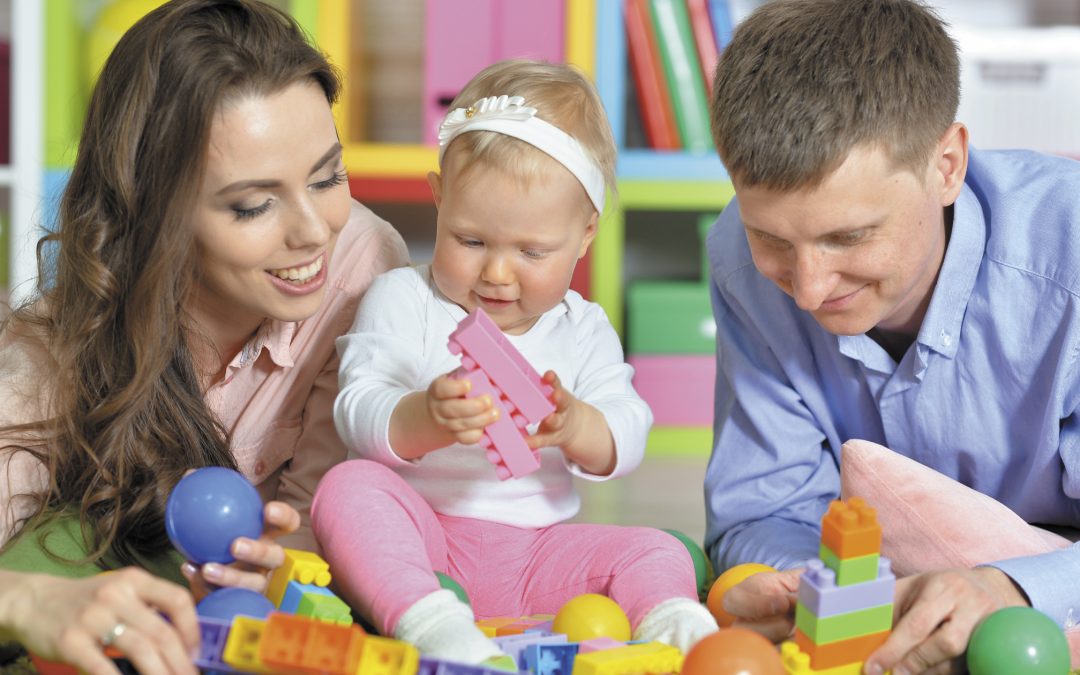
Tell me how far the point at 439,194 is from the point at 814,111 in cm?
41

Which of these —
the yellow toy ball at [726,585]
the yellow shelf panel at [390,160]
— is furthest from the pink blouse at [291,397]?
the yellow shelf panel at [390,160]

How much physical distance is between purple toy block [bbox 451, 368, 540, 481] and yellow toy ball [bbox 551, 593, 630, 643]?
5.3 inches

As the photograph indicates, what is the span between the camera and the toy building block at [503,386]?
108 cm

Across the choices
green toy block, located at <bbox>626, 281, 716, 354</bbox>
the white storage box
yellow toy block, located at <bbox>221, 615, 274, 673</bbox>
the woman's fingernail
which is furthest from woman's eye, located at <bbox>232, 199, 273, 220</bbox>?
the white storage box

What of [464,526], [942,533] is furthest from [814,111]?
[464,526]

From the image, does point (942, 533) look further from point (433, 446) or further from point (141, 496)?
point (141, 496)

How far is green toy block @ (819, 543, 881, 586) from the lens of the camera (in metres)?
0.97

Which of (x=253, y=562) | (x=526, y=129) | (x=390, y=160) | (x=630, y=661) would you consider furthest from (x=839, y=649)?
(x=390, y=160)

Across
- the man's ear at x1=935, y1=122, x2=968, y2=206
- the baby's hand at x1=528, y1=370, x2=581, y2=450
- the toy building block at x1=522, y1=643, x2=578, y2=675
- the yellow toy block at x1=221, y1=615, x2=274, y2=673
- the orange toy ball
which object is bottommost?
the toy building block at x1=522, y1=643, x2=578, y2=675

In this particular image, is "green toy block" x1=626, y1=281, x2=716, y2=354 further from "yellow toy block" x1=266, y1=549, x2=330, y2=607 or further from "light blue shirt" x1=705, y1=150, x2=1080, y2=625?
"yellow toy block" x1=266, y1=549, x2=330, y2=607

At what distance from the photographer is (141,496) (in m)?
1.27

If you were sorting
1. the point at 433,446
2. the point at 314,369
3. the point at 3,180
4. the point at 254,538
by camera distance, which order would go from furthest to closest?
the point at 3,180
the point at 314,369
the point at 433,446
the point at 254,538

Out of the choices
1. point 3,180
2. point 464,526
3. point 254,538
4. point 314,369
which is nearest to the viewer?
point 254,538

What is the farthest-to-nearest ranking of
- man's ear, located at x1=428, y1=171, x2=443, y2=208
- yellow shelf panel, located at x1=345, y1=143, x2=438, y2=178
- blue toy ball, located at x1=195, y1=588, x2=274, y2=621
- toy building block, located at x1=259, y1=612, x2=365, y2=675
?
yellow shelf panel, located at x1=345, y1=143, x2=438, y2=178 → man's ear, located at x1=428, y1=171, x2=443, y2=208 → blue toy ball, located at x1=195, y1=588, x2=274, y2=621 → toy building block, located at x1=259, y1=612, x2=365, y2=675
